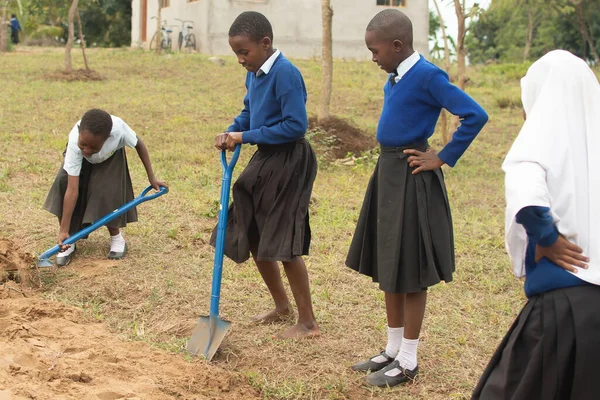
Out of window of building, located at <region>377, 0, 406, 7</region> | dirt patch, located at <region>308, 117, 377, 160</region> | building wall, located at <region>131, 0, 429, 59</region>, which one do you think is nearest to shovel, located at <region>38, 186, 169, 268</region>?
dirt patch, located at <region>308, 117, 377, 160</region>

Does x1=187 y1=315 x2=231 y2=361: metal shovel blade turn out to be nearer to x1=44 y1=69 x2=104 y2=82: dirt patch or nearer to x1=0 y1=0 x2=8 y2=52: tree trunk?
x1=44 y1=69 x2=104 y2=82: dirt patch

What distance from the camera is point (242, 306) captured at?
14.6 feet

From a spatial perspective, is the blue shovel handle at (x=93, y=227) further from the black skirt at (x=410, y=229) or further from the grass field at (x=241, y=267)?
the black skirt at (x=410, y=229)

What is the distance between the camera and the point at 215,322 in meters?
3.67

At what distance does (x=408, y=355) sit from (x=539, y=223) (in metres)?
1.47

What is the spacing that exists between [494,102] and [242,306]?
10.4 metres

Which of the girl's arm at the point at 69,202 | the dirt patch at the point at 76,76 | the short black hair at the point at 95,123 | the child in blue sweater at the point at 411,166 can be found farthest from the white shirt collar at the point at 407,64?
the dirt patch at the point at 76,76

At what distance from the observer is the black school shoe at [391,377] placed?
3.39m

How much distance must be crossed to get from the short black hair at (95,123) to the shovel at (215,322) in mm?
1345

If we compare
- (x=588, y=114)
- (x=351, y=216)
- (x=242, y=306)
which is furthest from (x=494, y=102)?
(x=588, y=114)

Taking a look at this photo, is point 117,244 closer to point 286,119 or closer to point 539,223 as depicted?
point 286,119

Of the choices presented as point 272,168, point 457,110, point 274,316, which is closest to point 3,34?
point 274,316

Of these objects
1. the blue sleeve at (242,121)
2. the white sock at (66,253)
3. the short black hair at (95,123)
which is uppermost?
the blue sleeve at (242,121)

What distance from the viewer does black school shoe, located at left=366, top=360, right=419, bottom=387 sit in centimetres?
339
